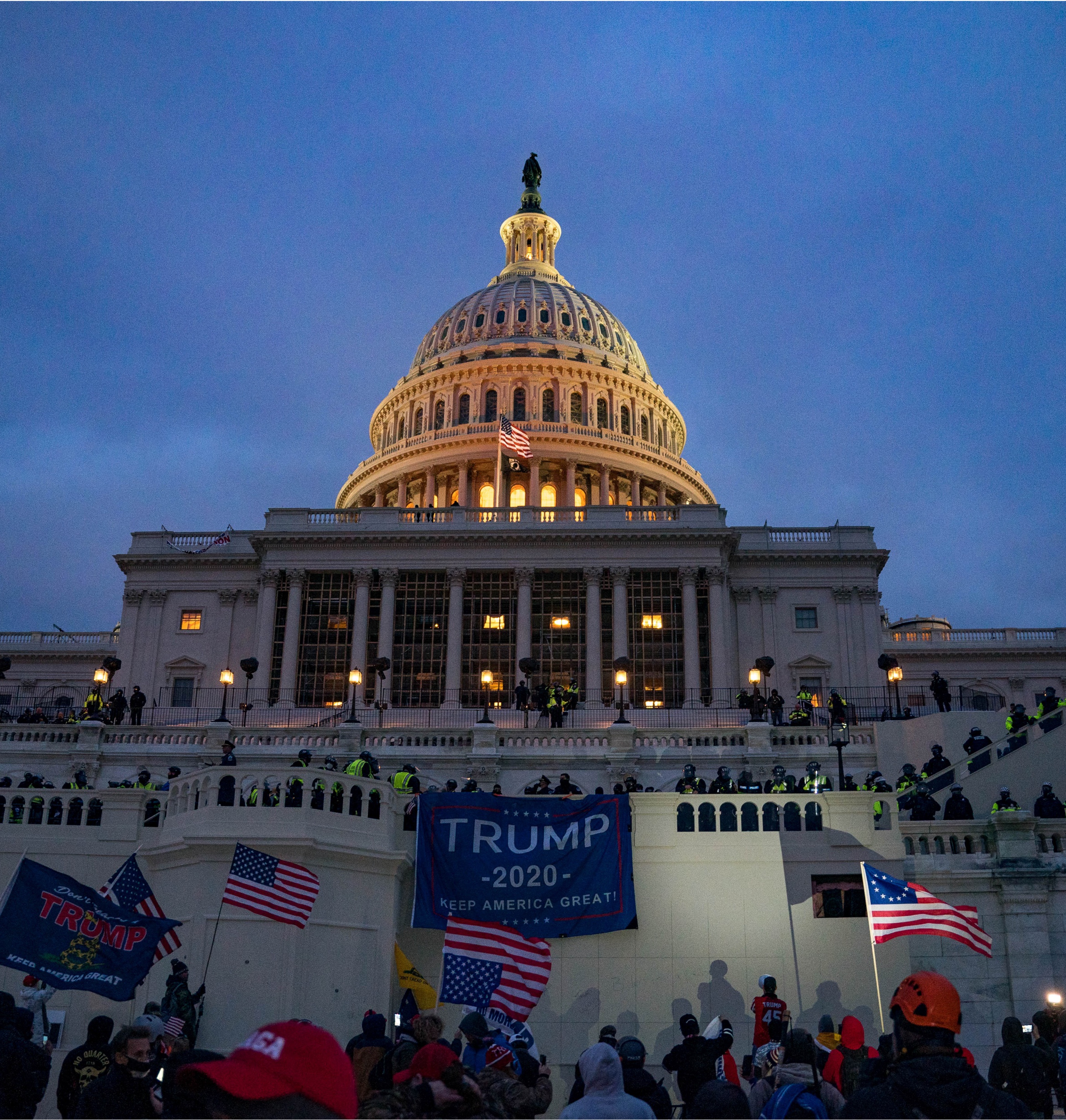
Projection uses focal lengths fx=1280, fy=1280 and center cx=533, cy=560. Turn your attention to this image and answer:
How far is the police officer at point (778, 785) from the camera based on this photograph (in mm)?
25891

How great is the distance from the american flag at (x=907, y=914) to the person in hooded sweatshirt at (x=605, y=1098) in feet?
36.1


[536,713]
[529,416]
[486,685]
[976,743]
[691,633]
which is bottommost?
[976,743]

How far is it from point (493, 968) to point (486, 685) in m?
35.5

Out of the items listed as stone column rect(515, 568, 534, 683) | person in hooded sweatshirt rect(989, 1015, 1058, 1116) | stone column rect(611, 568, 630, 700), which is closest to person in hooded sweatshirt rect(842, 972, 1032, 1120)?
person in hooded sweatshirt rect(989, 1015, 1058, 1116)

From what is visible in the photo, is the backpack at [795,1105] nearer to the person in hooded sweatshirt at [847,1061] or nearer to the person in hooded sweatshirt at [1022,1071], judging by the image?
the person in hooded sweatshirt at [847,1061]

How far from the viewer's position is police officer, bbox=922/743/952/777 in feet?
109

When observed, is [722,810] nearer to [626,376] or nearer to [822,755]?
[822,755]

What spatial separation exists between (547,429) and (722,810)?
216 ft

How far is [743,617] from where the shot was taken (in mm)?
64875

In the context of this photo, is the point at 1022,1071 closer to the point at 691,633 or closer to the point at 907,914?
the point at 907,914

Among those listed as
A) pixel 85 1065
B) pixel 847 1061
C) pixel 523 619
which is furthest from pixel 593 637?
pixel 85 1065

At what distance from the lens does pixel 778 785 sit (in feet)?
87.6

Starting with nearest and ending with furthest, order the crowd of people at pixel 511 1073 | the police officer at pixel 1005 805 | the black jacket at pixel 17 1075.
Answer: the crowd of people at pixel 511 1073 < the black jacket at pixel 17 1075 < the police officer at pixel 1005 805

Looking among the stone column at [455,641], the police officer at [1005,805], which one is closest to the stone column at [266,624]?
the stone column at [455,641]
